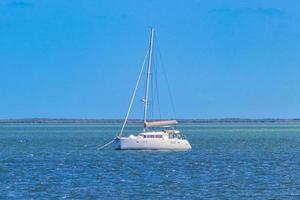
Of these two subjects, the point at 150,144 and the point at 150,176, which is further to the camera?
the point at 150,144

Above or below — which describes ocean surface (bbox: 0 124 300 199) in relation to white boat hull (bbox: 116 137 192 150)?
below

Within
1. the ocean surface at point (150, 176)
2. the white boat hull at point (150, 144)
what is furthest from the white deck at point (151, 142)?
the ocean surface at point (150, 176)

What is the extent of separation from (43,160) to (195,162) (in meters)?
13.5

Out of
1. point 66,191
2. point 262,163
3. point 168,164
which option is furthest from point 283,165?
point 66,191

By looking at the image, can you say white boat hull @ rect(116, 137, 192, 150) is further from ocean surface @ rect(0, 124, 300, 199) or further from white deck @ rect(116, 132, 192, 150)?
ocean surface @ rect(0, 124, 300, 199)

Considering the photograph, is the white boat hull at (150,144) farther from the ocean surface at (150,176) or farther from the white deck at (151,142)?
the ocean surface at (150,176)

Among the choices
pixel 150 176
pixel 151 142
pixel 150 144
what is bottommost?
pixel 150 176

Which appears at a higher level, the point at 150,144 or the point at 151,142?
the point at 151,142

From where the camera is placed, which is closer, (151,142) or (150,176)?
(150,176)

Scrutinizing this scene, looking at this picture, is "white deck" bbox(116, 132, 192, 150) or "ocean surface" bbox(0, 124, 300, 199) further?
"white deck" bbox(116, 132, 192, 150)

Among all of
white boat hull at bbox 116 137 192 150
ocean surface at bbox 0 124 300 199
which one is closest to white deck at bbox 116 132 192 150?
white boat hull at bbox 116 137 192 150

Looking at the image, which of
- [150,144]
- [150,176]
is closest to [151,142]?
[150,144]

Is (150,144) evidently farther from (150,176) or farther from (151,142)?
(150,176)

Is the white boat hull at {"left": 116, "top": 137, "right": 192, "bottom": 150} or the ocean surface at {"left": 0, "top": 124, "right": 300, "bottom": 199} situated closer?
the ocean surface at {"left": 0, "top": 124, "right": 300, "bottom": 199}
